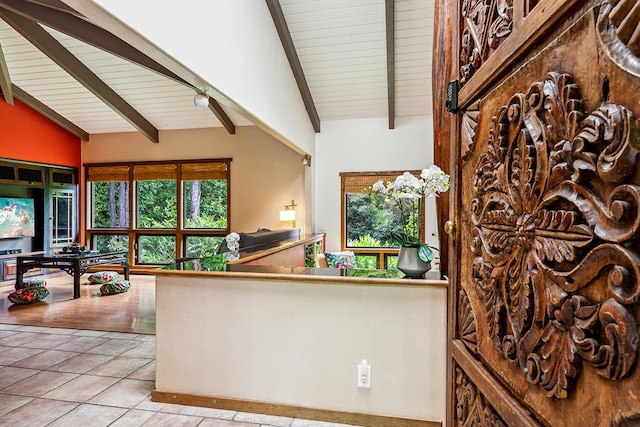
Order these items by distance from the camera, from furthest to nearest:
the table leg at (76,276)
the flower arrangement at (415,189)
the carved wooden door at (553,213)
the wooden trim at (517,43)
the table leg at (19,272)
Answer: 1. the table leg at (19,272)
2. the table leg at (76,276)
3. the flower arrangement at (415,189)
4. the wooden trim at (517,43)
5. the carved wooden door at (553,213)

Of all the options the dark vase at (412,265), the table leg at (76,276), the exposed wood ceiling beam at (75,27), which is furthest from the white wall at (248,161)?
the dark vase at (412,265)

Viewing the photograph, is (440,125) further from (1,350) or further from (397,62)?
(1,350)

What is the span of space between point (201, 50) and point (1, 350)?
3.35 metres

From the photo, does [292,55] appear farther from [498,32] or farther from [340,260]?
[498,32]

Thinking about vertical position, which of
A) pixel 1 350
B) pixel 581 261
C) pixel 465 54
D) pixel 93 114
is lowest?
pixel 1 350

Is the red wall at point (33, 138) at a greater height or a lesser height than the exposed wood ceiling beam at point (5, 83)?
lesser

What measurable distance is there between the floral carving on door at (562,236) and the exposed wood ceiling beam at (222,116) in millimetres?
6092

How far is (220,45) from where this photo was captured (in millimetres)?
2887

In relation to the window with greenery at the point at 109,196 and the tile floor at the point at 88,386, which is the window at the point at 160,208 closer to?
the window with greenery at the point at 109,196

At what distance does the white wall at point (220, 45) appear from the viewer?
195cm

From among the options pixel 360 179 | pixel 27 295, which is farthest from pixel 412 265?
pixel 27 295

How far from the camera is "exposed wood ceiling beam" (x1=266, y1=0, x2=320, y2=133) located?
427cm

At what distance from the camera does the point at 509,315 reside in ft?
2.50

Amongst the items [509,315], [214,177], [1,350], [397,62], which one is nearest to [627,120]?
[509,315]
